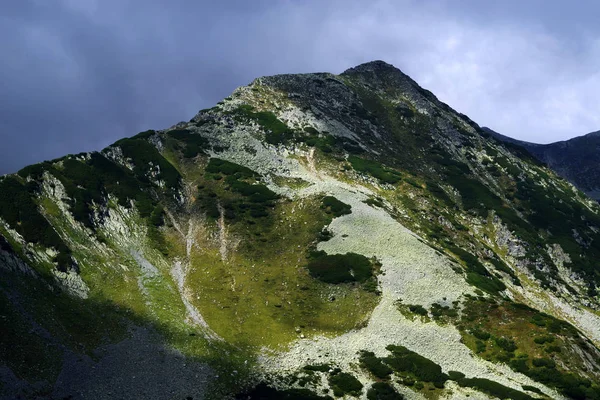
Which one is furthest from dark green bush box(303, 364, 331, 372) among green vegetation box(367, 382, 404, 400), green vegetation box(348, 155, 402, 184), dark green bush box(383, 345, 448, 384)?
green vegetation box(348, 155, 402, 184)

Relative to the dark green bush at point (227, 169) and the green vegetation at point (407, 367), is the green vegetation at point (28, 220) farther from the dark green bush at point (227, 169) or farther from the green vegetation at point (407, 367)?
the green vegetation at point (407, 367)

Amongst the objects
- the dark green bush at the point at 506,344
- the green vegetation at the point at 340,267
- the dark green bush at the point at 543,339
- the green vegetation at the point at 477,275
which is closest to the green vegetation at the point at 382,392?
the dark green bush at the point at 506,344

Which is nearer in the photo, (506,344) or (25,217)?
(506,344)

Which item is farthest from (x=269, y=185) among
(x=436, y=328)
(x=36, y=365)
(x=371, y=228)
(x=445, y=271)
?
(x=36, y=365)

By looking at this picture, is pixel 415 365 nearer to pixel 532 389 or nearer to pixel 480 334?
pixel 480 334

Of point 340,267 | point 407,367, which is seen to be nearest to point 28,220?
point 340,267
